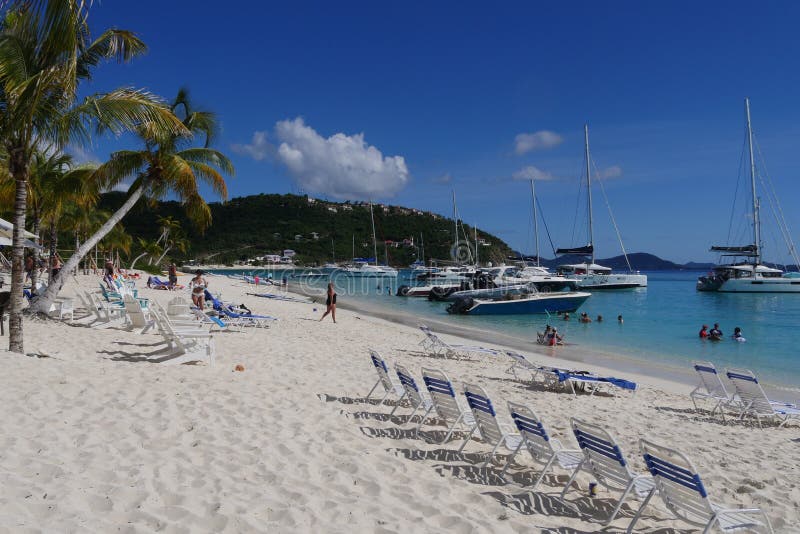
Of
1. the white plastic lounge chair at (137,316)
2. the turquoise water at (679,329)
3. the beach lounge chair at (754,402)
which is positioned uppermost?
the white plastic lounge chair at (137,316)

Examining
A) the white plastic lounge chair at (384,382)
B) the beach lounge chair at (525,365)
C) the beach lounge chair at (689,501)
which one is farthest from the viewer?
the beach lounge chair at (525,365)

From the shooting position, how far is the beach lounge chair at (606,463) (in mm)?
4332

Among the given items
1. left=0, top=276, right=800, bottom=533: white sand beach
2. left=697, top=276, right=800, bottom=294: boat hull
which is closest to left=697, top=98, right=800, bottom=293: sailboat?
left=697, top=276, right=800, bottom=294: boat hull

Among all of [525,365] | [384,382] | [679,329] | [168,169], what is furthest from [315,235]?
[384,382]

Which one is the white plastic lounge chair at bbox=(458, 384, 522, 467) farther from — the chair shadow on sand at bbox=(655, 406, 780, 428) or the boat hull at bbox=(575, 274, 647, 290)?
the boat hull at bbox=(575, 274, 647, 290)

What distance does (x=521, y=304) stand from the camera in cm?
3212

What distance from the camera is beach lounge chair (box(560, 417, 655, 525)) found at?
433cm

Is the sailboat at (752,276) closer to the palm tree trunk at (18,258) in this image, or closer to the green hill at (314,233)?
the green hill at (314,233)

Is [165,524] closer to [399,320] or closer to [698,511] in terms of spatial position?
[698,511]

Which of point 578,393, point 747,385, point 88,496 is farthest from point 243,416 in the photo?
point 747,385

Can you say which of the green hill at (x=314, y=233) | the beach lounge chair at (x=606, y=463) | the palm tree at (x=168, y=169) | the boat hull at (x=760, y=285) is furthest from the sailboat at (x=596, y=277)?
the beach lounge chair at (x=606, y=463)

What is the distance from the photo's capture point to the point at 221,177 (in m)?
16.0

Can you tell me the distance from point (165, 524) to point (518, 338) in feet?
64.6

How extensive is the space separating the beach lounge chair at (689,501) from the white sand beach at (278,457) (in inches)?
14.9
